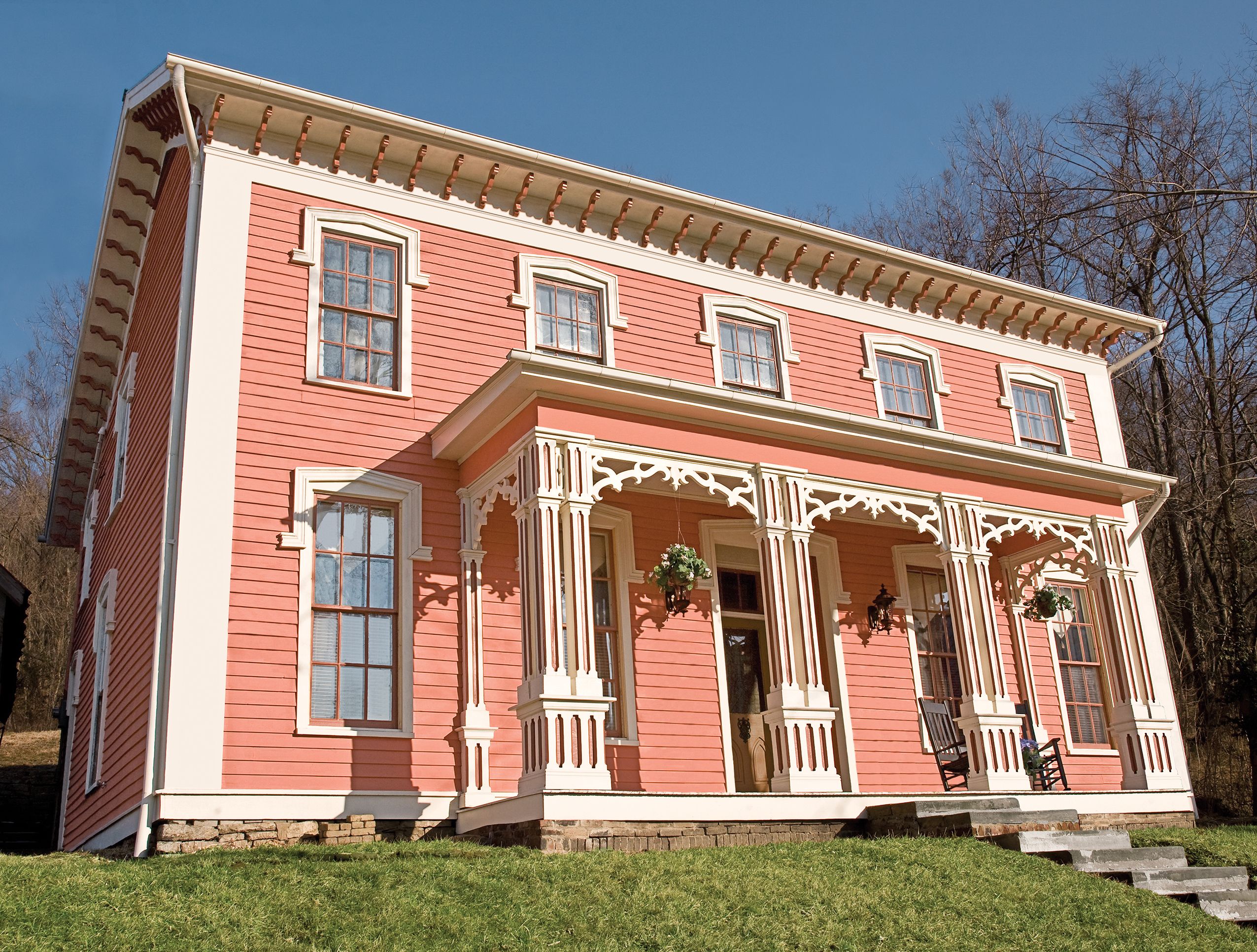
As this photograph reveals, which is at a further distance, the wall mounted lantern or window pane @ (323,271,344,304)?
the wall mounted lantern

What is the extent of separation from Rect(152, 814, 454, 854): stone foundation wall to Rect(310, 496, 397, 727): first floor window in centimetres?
90

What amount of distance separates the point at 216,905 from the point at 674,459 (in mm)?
5701

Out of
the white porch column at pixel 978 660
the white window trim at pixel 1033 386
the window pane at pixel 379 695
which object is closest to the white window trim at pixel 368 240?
the window pane at pixel 379 695

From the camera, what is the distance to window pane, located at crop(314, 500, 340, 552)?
10.7 meters

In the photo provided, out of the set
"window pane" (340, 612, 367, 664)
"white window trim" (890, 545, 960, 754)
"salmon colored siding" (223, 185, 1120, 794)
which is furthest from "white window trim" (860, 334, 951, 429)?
"window pane" (340, 612, 367, 664)

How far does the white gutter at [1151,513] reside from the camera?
13758 millimetres

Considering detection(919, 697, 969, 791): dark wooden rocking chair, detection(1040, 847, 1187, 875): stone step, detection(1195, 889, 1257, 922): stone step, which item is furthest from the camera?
detection(919, 697, 969, 791): dark wooden rocking chair

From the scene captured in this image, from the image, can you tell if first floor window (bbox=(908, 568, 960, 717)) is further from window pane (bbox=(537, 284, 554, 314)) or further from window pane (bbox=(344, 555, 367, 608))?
window pane (bbox=(344, 555, 367, 608))

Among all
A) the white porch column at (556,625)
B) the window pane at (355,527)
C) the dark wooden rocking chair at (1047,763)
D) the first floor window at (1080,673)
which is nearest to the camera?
the white porch column at (556,625)

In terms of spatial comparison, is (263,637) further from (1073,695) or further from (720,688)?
(1073,695)

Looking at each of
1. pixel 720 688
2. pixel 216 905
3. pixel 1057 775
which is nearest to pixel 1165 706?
pixel 1057 775

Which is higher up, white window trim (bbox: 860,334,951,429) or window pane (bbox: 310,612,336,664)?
white window trim (bbox: 860,334,951,429)

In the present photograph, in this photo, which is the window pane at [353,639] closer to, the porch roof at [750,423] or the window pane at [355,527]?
the window pane at [355,527]

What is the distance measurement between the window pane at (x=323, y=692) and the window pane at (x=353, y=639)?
18 centimetres
